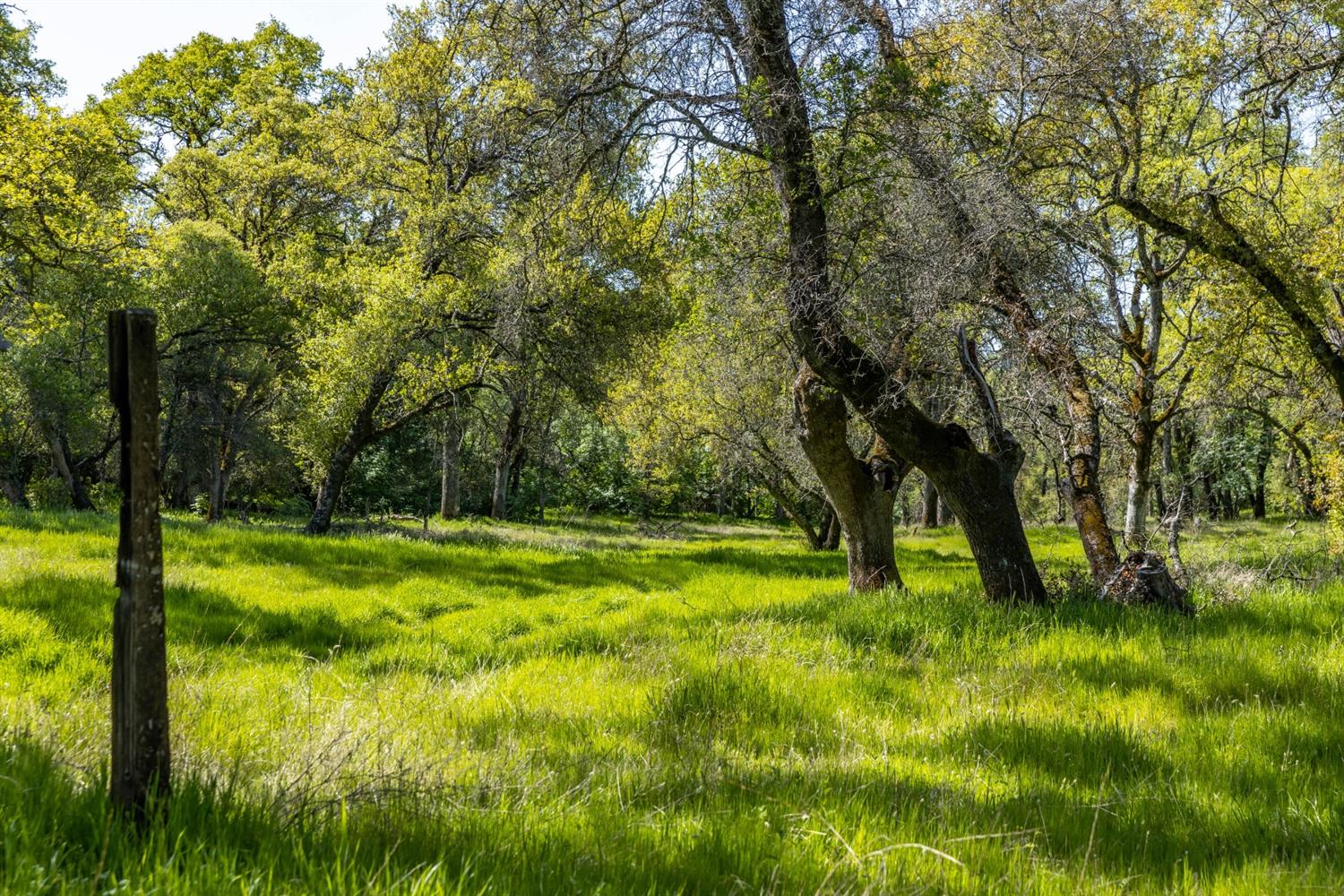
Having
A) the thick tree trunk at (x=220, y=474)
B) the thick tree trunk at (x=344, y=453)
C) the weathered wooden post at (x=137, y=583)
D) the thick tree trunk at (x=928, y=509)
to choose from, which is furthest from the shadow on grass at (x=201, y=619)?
the thick tree trunk at (x=928, y=509)

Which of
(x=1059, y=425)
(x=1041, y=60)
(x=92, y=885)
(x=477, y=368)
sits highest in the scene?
(x=1041, y=60)

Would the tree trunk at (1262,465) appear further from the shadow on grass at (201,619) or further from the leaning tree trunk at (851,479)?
the shadow on grass at (201,619)

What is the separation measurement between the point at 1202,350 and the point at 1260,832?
514 inches

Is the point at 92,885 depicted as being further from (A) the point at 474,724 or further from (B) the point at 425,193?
(B) the point at 425,193

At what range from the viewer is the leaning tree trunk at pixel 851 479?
31.7 ft

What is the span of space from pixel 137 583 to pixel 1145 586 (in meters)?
7.92

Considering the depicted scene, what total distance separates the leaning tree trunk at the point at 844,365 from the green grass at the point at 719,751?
2.08ft

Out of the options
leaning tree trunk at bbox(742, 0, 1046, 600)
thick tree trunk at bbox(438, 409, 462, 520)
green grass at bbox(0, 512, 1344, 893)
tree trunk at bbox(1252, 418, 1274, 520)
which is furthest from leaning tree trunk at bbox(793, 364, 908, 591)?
tree trunk at bbox(1252, 418, 1274, 520)

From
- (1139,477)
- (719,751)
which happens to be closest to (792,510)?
(1139,477)

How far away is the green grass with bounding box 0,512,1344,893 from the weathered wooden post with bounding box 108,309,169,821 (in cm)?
14

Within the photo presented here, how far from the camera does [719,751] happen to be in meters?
3.80

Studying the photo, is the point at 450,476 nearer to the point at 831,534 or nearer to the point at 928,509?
the point at 831,534

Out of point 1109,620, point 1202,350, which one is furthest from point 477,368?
point 1202,350

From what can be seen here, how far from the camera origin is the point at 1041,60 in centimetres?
840
